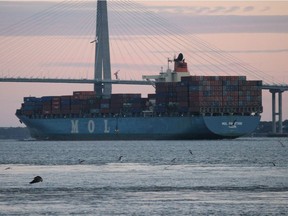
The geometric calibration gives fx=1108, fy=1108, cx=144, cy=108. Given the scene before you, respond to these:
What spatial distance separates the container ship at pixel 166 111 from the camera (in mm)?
141625

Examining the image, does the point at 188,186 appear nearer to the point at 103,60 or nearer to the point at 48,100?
the point at 103,60

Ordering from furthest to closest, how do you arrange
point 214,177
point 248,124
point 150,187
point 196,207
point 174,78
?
point 174,78 → point 248,124 → point 214,177 → point 150,187 → point 196,207

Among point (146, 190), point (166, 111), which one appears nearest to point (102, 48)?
point (166, 111)

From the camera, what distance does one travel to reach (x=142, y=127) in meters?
150

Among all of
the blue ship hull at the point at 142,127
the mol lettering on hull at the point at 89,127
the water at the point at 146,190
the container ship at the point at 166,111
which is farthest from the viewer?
the mol lettering on hull at the point at 89,127

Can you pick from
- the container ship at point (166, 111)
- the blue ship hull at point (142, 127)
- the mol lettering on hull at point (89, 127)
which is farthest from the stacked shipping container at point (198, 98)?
the mol lettering on hull at point (89, 127)

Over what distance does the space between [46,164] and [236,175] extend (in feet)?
63.4

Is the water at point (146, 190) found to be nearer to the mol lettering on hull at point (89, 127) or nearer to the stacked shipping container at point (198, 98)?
the stacked shipping container at point (198, 98)

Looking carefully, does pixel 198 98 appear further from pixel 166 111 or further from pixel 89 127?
pixel 89 127

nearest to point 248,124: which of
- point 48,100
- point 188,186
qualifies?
point 48,100

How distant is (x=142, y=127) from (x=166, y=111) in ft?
21.3

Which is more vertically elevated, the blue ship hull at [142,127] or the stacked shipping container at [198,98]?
the stacked shipping container at [198,98]

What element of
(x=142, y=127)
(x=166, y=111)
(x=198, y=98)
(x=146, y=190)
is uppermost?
(x=198, y=98)

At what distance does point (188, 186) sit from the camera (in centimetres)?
5025
